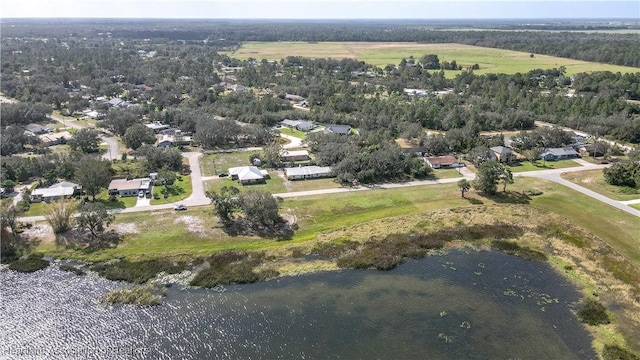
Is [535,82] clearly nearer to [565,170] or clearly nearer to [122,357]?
[565,170]

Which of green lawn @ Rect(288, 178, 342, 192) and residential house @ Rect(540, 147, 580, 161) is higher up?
residential house @ Rect(540, 147, 580, 161)

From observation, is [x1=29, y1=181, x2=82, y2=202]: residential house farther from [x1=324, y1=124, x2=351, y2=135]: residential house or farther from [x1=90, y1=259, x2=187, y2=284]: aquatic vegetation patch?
[x1=324, y1=124, x2=351, y2=135]: residential house

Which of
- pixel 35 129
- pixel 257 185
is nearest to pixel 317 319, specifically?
pixel 257 185

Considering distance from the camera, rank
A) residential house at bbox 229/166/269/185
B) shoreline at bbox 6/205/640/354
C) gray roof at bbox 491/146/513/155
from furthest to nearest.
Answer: gray roof at bbox 491/146/513/155
residential house at bbox 229/166/269/185
shoreline at bbox 6/205/640/354

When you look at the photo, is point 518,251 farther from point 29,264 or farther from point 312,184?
point 29,264

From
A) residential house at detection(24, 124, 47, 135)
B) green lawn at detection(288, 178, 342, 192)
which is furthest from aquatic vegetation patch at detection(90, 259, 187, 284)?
residential house at detection(24, 124, 47, 135)

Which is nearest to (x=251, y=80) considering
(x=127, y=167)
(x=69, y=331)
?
(x=127, y=167)
